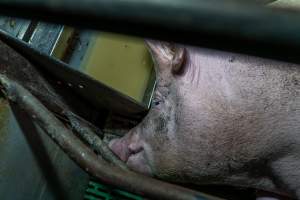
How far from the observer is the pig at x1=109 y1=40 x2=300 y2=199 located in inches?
40.6

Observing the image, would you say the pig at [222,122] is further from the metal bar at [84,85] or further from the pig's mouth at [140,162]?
the metal bar at [84,85]

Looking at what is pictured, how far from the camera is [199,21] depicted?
0.86ft

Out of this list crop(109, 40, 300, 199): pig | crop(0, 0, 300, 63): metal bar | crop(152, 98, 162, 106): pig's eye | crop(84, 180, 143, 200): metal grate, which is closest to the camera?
crop(0, 0, 300, 63): metal bar

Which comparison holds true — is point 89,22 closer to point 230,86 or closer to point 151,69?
point 230,86

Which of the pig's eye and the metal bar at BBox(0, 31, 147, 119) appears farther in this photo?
the pig's eye

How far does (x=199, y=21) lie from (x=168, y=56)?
2.82ft

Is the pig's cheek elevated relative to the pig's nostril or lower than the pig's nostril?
lower

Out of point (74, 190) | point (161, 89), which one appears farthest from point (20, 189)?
point (161, 89)

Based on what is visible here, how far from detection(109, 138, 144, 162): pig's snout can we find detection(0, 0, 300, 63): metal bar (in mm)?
970

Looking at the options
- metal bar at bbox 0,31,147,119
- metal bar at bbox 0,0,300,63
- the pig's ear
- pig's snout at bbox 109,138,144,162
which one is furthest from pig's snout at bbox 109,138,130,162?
metal bar at bbox 0,0,300,63

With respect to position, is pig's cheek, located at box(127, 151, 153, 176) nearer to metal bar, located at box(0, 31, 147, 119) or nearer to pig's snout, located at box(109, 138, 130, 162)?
pig's snout, located at box(109, 138, 130, 162)

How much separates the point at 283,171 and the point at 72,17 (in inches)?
38.1

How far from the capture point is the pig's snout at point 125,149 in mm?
1235

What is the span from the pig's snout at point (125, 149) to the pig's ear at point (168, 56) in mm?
246
